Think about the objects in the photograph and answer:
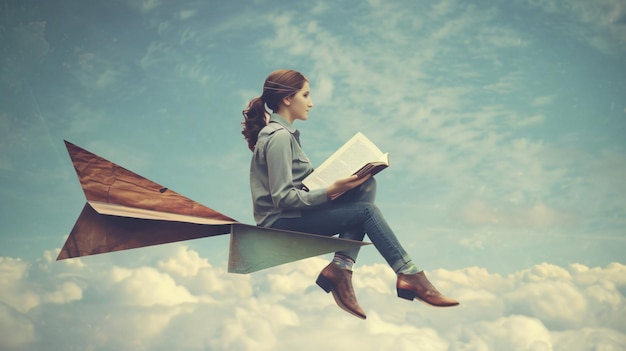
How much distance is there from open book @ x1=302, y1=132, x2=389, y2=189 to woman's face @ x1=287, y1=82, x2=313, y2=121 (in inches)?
19.7

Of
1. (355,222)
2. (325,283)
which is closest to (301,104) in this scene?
(355,222)

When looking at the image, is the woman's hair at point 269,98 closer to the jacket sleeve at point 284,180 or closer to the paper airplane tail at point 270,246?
the jacket sleeve at point 284,180

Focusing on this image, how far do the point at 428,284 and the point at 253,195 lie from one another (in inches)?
55.7

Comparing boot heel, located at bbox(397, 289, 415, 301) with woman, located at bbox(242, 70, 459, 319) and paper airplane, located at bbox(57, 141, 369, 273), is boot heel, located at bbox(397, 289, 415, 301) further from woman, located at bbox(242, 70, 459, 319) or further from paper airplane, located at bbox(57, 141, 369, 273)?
paper airplane, located at bbox(57, 141, 369, 273)

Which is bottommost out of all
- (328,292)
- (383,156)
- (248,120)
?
(328,292)

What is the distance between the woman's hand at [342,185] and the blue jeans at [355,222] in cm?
18

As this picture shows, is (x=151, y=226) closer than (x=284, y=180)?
No

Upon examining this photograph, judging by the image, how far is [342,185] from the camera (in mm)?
4797

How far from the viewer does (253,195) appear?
5.12 meters

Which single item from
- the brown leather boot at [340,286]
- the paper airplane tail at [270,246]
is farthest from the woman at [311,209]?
the paper airplane tail at [270,246]

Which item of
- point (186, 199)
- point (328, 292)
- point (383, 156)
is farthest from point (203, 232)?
point (383, 156)

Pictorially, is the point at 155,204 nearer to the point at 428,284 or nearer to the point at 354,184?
the point at 354,184

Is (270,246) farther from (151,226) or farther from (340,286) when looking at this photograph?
(151,226)

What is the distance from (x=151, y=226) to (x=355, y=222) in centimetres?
146
